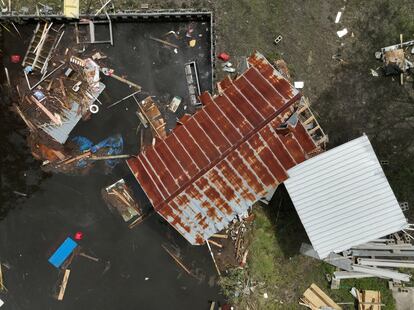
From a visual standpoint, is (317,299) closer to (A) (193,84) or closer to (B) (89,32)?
(A) (193,84)

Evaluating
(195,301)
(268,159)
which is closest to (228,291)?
(195,301)

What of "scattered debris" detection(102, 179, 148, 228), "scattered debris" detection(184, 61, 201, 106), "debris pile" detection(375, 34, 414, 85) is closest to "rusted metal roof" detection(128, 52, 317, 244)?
"scattered debris" detection(184, 61, 201, 106)

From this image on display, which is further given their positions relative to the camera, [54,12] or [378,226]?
[54,12]

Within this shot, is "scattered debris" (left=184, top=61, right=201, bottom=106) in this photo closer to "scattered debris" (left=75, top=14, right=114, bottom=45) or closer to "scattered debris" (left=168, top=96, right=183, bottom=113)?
"scattered debris" (left=168, top=96, right=183, bottom=113)

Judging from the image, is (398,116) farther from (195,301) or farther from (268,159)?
(195,301)

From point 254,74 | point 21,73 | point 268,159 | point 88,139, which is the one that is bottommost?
point 268,159

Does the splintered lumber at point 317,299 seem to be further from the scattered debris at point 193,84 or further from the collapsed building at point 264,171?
the scattered debris at point 193,84

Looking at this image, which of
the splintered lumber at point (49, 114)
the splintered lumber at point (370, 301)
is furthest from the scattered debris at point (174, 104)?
the splintered lumber at point (370, 301)
